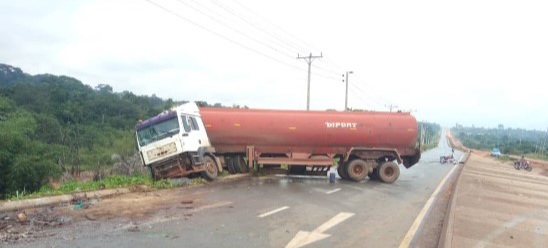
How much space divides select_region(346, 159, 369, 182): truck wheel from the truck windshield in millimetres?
7211

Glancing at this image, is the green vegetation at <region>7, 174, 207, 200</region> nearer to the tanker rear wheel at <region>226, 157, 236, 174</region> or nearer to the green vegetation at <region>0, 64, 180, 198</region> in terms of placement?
the tanker rear wheel at <region>226, 157, 236, 174</region>

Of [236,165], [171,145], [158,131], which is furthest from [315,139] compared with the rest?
[158,131]

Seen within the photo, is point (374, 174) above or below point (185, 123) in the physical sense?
below

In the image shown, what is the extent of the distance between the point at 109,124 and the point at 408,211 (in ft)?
151

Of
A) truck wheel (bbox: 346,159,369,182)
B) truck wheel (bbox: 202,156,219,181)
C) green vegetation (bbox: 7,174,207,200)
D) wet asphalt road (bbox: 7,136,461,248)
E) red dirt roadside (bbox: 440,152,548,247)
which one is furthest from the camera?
truck wheel (bbox: 346,159,369,182)

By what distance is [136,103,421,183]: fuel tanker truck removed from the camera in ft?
59.7

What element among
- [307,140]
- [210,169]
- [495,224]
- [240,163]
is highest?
[307,140]

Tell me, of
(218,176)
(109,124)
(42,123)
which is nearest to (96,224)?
(218,176)

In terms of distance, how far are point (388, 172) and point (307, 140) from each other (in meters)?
3.61

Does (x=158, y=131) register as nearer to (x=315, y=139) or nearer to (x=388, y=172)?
(x=315, y=139)

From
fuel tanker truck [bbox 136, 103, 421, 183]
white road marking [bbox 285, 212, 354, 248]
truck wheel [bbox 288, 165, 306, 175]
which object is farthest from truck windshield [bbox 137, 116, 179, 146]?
white road marking [bbox 285, 212, 354, 248]

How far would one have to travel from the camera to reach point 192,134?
16516 millimetres

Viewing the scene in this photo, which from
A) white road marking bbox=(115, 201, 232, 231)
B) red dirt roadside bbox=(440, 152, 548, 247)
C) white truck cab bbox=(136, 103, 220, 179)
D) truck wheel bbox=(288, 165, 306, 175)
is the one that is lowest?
red dirt roadside bbox=(440, 152, 548, 247)

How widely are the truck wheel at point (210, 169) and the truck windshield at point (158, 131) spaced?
168cm
